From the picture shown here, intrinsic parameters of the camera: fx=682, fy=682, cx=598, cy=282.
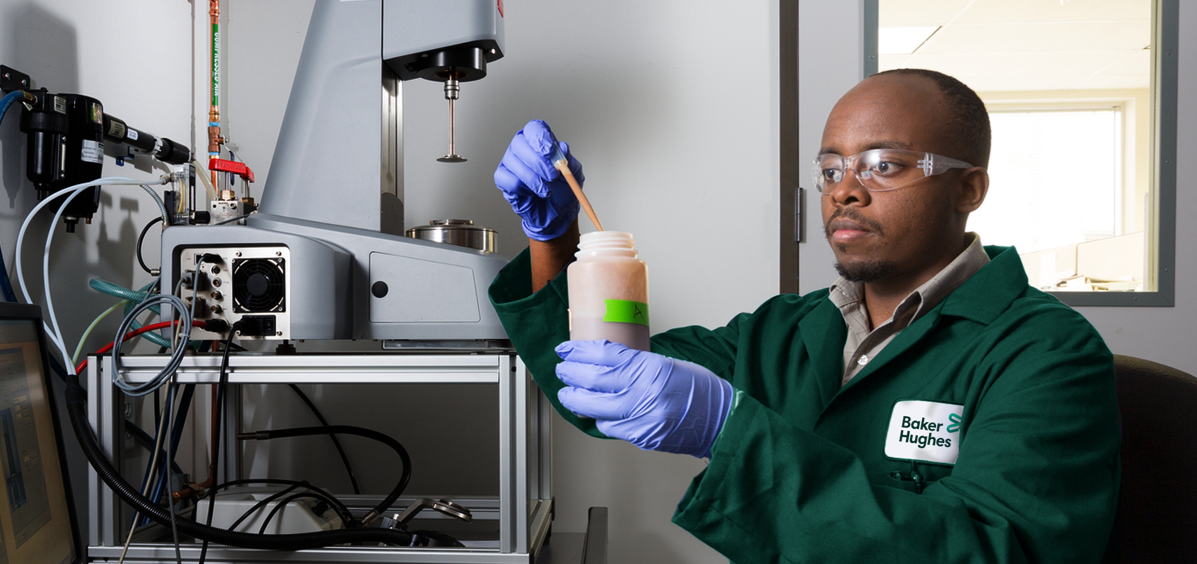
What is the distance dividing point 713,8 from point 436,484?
1.41 metres

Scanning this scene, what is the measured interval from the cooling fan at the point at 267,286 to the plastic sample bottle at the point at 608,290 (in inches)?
22.2

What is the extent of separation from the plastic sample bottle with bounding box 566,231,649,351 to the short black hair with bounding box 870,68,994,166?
583mm

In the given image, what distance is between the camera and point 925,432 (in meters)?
0.84

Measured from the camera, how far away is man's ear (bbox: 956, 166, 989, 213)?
1.00 m

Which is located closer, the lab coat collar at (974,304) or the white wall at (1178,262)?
the lab coat collar at (974,304)

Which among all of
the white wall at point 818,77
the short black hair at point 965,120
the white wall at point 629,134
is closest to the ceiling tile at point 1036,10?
the white wall at point 818,77

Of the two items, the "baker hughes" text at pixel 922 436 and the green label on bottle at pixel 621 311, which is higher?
the green label on bottle at pixel 621 311

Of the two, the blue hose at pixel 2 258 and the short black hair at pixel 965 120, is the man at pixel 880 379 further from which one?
the blue hose at pixel 2 258

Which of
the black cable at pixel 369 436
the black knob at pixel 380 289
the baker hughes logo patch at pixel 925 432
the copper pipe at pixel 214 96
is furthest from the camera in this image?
the copper pipe at pixel 214 96

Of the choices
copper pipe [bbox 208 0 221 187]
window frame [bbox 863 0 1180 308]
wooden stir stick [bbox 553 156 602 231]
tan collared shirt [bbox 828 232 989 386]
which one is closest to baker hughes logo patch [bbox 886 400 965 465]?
tan collared shirt [bbox 828 232 989 386]

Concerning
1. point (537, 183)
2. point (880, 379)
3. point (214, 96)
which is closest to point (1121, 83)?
point (880, 379)

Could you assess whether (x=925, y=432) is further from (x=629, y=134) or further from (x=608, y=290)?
(x=629, y=134)

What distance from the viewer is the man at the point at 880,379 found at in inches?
24.1

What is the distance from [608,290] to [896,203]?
20.4 inches
